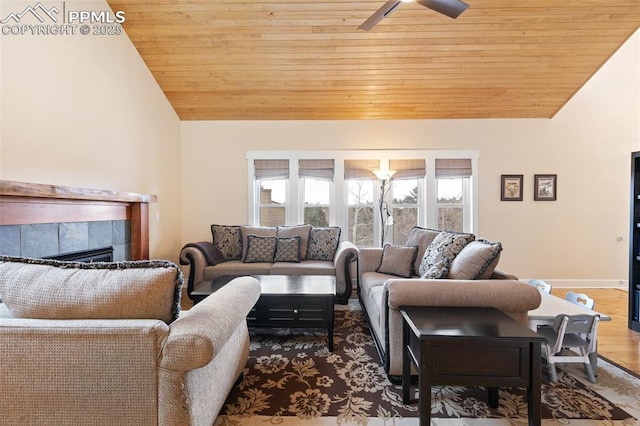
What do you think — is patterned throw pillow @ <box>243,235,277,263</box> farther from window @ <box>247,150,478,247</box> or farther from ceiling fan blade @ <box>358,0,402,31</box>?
ceiling fan blade @ <box>358,0,402,31</box>

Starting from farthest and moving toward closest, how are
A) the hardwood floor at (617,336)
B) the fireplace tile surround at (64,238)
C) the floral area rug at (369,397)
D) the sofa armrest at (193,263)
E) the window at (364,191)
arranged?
the window at (364,191), the sofa armrest at (193,263), the hardwood floor at (617,336), the fireplace tile surround at (64,238), the floral area rug at (369,397)

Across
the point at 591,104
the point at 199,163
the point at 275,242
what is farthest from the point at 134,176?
the point at 591,104

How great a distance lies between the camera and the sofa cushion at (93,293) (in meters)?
1.15

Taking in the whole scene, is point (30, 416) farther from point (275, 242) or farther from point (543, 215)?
point (543, 215)

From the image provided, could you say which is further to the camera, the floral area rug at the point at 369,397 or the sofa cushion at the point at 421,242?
the sofa cushion at the point at 421,242

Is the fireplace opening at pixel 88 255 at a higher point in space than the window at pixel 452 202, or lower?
lower

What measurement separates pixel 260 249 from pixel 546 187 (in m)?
4.34

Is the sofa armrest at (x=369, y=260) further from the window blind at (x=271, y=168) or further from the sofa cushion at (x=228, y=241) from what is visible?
the window blind at (x=271, y=168)

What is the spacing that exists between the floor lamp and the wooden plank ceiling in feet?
3.04

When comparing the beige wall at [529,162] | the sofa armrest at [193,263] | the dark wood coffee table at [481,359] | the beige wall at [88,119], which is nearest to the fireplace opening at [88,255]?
the beige wall at [88,119]

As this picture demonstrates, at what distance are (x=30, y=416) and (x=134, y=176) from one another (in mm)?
2961

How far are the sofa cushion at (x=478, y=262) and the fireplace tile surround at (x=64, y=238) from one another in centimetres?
302

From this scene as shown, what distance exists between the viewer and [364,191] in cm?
491

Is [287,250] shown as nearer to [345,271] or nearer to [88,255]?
[345,271]
